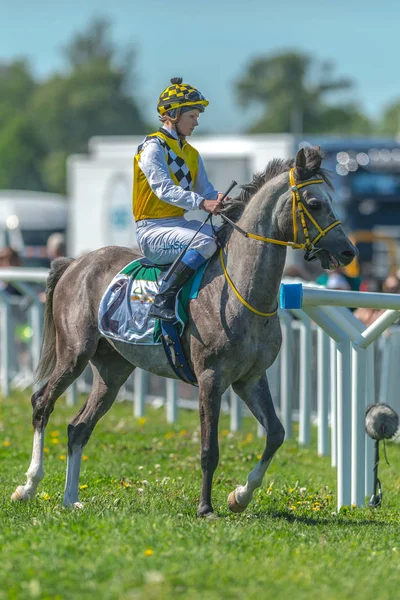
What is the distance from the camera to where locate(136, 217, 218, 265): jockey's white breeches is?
26.4 ft

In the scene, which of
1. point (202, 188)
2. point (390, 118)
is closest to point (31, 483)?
point (202, 188)

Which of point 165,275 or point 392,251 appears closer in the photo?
point 165,275

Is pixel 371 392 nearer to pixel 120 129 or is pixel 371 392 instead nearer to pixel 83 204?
pixel 83 204

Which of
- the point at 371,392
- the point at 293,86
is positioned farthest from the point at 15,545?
the point at 293,86

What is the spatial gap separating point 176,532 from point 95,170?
67.6 ft

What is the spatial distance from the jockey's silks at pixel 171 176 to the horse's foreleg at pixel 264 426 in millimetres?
1252

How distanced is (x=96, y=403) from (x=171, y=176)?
1.72 meters

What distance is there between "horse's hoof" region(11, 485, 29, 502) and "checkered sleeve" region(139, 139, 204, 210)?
7.22 ft

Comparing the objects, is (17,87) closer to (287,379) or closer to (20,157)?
(20,157)

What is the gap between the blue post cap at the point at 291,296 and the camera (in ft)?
25.1

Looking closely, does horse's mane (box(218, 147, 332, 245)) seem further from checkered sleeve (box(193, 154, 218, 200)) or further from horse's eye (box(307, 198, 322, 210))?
checkered sleeve (box(193, 154, 218, 200))

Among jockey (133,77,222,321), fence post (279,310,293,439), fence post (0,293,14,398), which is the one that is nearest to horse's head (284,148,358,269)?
jockey (133,77,222,321)

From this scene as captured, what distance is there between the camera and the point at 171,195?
7.95m

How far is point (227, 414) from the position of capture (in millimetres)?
15023
